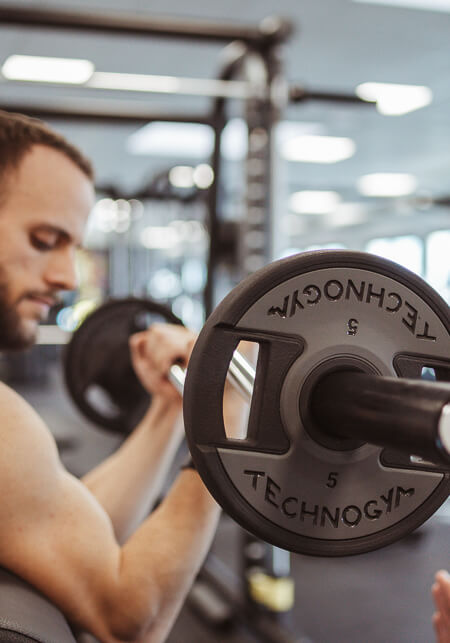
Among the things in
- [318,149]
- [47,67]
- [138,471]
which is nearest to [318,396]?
[138,471]

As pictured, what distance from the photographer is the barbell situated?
0.45 meters

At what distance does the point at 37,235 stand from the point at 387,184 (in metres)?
8.47

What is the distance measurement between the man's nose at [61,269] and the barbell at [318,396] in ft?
2.03

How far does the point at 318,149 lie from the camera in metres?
6.85

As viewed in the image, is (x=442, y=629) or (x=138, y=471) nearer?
(x=442, y=629)

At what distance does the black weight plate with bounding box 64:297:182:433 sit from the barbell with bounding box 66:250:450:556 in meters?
0.91

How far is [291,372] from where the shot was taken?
0.46 metres

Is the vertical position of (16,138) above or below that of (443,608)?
above

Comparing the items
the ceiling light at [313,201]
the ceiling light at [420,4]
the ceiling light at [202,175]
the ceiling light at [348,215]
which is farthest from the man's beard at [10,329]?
the ceiling light at [348,215]

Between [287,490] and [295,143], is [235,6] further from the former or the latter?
[287,490]

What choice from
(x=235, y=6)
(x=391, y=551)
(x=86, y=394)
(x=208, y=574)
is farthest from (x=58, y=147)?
(x=235, y=6)

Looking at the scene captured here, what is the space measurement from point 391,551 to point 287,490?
2.79m

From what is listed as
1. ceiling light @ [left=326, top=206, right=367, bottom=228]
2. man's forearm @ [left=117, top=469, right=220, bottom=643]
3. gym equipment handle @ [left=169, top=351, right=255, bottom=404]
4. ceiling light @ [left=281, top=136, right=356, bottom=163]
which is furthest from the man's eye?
ceiling light @ [left=326, top=206, right=367, bottom=228]

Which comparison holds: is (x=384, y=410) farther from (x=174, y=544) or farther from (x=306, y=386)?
(x=174, y=544)
